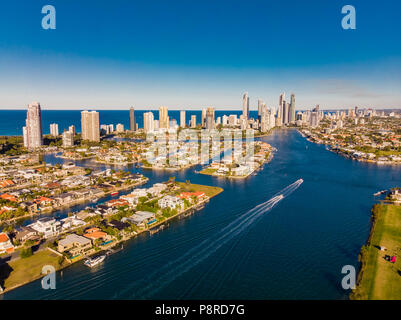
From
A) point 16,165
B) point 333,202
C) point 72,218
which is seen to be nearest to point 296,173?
point 333,202

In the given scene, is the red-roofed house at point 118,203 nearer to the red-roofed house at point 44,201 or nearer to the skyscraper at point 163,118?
the red-roofed house at point 44,201

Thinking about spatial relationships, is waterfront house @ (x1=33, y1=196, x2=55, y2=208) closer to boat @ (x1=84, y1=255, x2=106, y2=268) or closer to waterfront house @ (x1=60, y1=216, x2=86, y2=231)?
waterfront house @ (x1=60, y1=216, x2=86, y2=231)

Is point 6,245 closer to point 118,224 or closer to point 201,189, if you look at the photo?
point 118,224

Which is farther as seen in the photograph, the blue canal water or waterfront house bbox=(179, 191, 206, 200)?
waterfront house bbox=(179, 191, 206, 200)

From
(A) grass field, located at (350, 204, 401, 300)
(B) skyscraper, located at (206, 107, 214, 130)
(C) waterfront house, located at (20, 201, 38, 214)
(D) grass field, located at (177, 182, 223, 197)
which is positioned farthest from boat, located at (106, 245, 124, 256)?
(B) skyscraper, located at (206, 107, 214, 130)

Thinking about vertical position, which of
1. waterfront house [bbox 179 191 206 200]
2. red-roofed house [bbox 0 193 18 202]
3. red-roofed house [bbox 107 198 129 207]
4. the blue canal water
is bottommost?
the blue canal water
